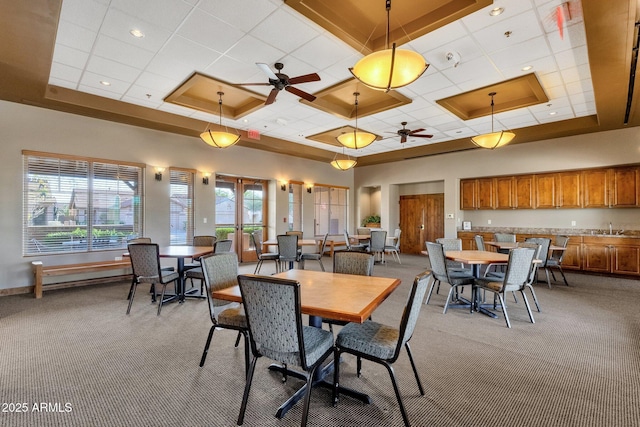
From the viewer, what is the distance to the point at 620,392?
2.27 m

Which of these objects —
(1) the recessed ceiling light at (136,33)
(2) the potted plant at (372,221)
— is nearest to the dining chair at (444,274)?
(1) the recessed ceiling light at (136,33)

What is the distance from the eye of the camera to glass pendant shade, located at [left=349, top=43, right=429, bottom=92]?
2678 mm

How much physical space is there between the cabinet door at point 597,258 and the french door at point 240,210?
794 cm

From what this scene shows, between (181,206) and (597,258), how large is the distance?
9.38 metres

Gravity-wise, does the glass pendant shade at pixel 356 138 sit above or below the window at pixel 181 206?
above

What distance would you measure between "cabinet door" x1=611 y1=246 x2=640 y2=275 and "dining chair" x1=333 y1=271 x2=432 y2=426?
686cm

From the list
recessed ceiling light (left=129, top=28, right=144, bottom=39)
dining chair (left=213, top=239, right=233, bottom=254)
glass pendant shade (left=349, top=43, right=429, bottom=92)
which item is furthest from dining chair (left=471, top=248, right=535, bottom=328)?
recessed ceiling light (left=129, top=28, right=144, bottom=39)

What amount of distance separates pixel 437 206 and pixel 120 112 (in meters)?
9.02

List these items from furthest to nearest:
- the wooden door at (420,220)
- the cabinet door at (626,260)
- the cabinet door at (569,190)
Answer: the wooden door at (420,220), the cabinet door at (569,190), the cabinet door at (626,260)

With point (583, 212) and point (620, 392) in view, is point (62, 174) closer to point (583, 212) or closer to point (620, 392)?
point (620, 392)

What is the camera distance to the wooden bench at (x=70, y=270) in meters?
4.83

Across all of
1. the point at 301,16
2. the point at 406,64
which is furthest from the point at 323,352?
the point at 301,16

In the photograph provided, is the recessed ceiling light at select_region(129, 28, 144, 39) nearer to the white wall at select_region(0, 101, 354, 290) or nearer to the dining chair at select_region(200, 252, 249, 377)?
the dining chair at select_region(200, 252, 249, 377)

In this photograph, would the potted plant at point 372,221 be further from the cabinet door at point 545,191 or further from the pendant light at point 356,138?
the pendant light at point 356,138
